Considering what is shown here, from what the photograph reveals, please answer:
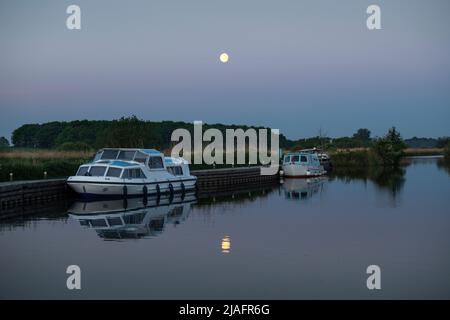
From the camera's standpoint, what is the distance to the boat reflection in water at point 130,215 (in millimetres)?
29734

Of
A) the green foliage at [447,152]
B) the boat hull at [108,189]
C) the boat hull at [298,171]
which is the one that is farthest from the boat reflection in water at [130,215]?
the green foliage at [447,152]

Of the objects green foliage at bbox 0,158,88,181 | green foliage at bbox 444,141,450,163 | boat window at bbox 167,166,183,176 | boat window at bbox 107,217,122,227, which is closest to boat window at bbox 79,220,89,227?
boat window at bbox 107,217,122,227

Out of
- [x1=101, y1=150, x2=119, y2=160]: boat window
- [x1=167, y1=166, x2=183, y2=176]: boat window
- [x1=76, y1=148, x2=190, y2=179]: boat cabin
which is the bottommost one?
[x1=167, y1=166, x2=183, y2=176]: boat window

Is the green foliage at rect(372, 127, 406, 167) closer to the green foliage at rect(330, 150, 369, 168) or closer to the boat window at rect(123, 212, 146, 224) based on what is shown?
the green foliage at rect(330, 150, 369, 168)

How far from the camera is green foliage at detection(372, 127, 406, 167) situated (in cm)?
10156

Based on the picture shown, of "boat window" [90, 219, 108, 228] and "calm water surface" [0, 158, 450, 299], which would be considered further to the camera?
"boat window" [90, 219, 108, 228]

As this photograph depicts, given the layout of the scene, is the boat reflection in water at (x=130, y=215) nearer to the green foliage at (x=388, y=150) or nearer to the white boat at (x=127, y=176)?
the white boat at (x=127, y=176)

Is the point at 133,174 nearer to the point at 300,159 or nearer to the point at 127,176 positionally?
the point at 127,176

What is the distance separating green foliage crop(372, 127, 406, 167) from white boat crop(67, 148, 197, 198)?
57.5m

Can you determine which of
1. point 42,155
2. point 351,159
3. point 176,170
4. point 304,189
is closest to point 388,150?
point 351,159
